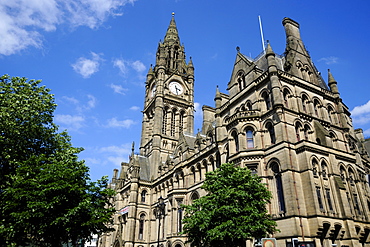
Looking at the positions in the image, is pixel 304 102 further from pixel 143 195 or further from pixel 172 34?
pixel 172 34

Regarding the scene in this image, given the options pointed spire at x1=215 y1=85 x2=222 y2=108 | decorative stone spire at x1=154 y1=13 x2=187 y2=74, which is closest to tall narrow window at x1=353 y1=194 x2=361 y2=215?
pointed spire at x1=215 y1=85 x2=222 y2=108

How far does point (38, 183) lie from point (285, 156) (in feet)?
64.3

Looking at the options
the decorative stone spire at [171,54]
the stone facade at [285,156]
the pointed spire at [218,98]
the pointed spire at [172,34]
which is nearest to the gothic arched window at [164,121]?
the stone facade at [285,156]

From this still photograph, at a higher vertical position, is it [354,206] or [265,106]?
[265,106]

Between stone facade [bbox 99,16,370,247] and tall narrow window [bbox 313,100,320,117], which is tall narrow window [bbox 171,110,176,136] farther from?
tall narrow window [bbox 313,100,320,117]

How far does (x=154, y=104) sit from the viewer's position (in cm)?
6112

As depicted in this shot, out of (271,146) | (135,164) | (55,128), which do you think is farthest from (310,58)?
(135,164)

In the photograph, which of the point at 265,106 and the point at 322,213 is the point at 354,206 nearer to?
the point at 322,213

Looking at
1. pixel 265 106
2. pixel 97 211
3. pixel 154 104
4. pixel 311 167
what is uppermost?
pixel 154 104

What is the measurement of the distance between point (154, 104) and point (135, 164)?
15413 millimetres

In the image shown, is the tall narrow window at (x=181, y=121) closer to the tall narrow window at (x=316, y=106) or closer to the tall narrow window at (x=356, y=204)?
the tall narrow window at (x=316, y=106)

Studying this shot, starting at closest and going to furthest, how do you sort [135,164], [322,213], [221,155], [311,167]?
1. [322,213]
2. [311,167]
3. [221,155]
4. [135,164]

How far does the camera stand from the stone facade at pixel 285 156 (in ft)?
75.5

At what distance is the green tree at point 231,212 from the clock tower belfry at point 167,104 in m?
29.6
